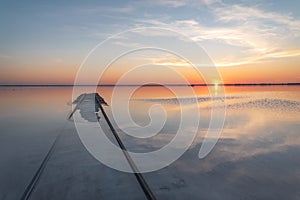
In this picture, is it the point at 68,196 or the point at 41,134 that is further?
the point at 41,134

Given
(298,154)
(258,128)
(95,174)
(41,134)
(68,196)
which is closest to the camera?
(68,196)

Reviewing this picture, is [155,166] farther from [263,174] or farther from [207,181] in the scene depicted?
[263,174]

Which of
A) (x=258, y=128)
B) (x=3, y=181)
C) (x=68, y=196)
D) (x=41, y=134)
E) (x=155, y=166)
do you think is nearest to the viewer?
(x=68, y=196)

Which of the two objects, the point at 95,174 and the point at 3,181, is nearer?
the point at 3,181

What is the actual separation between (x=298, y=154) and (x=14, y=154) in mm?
8997

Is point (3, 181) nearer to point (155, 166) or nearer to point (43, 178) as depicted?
point (43, 178)

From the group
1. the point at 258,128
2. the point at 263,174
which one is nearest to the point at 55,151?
the point at 263,174

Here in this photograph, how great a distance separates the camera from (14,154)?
7.48m

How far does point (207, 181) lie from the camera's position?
17.6 feet

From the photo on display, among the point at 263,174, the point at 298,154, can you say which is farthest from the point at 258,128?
the point at 263,174

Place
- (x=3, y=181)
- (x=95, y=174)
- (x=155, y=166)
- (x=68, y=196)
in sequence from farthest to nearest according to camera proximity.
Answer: (x=155, y=166)
(x=95, y=174)
(x=3, y=181)
(x=68, y=196)

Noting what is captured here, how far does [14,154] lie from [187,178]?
557 centimetres

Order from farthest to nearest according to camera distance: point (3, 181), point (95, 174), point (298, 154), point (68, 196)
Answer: point (298, 154) < point (95, 174) < point (3, 181) < point (68, 196)

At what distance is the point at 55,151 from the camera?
7.70 metres
